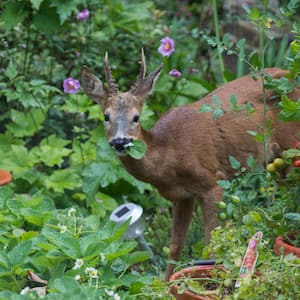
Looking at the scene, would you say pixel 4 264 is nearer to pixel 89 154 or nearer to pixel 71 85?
pixel 71 85

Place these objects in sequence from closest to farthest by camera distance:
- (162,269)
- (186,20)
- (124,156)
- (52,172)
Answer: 1. (124,156)
2. (162,269)
3. (52,172)
4. (186,20)

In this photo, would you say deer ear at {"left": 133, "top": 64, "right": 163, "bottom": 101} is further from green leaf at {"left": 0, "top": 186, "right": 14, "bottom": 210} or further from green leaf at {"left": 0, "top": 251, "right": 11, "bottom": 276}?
green leaf at {"left": 0, "top": 251, "right": 11, "bottom": 276}

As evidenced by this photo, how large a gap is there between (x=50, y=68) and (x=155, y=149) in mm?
2260

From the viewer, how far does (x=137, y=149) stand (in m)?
5.33

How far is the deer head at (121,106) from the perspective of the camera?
17.3 ft

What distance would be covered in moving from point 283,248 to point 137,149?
152 centimetres

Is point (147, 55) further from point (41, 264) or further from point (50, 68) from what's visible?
point (41, 264)

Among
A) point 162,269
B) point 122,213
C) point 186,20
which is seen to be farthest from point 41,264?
point 186,20

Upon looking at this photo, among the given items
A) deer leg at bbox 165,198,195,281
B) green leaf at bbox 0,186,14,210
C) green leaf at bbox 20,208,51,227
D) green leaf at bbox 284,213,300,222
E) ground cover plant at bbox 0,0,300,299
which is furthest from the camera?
deer leg at bbox 165,198,195,281

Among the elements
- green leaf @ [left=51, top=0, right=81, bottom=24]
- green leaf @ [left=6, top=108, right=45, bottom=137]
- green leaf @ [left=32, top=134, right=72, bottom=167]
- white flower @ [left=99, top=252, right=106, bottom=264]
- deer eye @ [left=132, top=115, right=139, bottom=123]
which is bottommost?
green leaf @ [left=32, top=134, right=72, bottom=167]

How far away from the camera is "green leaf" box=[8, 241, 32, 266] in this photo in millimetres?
3945

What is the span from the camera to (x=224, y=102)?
5.72 metres

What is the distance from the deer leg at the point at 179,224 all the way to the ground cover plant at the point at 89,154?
67mm

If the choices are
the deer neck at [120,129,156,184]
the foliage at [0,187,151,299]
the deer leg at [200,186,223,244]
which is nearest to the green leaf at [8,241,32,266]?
the foliage at [0,187,151,299]
